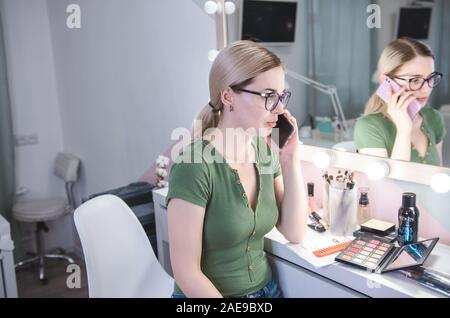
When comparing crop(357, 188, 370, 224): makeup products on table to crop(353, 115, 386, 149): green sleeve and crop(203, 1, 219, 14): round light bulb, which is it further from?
crop(203, 1, 219, 14): round light bulb

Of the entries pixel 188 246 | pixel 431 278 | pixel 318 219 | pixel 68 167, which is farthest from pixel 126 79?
pixel 431 278

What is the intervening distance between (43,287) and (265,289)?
66.1 inches

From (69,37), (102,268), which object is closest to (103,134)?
(69,37)

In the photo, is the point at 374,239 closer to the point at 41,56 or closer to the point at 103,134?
the point at 103,134

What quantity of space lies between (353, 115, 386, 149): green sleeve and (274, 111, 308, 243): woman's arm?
0.80 feet

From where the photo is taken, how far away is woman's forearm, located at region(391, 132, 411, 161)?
118 cm

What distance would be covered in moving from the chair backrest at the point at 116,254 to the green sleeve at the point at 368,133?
0.69 meters

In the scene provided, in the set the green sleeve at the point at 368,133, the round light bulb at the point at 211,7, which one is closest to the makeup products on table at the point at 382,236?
the green sleeve at the point at 368,133

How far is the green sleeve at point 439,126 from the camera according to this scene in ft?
3.65

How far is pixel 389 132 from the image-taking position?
4.00ft

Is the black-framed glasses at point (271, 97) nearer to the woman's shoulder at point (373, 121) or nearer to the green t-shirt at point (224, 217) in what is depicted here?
the green t-shirt at point (224, 217)

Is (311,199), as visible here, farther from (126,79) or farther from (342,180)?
(126,79)

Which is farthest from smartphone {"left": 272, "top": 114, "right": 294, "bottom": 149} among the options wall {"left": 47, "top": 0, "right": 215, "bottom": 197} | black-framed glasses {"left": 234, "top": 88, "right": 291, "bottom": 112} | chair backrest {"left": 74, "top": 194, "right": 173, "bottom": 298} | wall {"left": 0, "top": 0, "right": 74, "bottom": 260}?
wall {"left": 0, "top": 0, "right": 74, "bottom": 260}

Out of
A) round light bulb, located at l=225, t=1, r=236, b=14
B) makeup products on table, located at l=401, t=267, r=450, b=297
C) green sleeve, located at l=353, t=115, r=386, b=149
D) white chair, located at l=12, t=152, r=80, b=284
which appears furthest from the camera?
white chair, located at l=12, t=152, r=80, b=284
